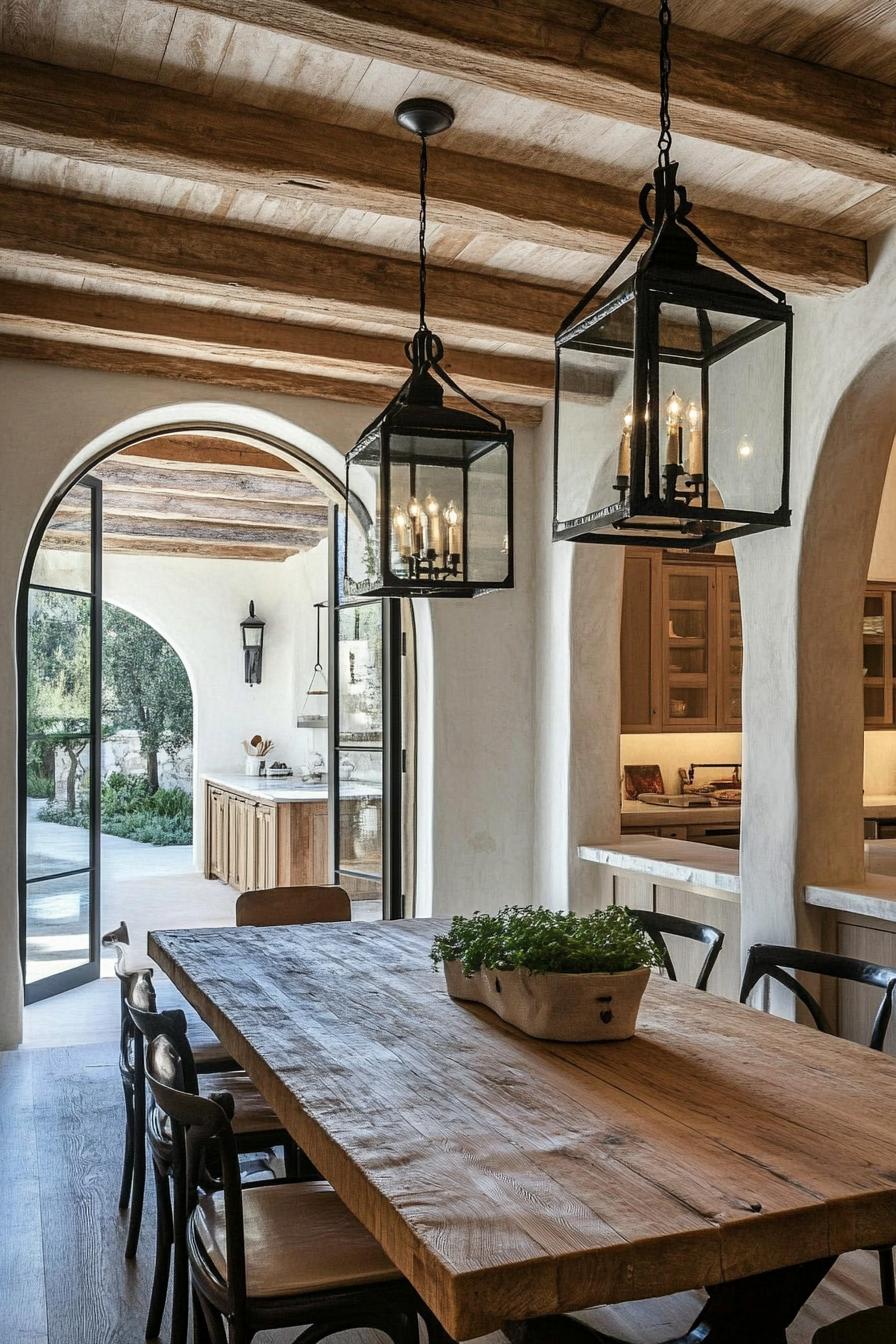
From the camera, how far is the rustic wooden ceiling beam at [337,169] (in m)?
2.86

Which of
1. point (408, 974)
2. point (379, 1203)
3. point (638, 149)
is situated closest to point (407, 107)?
point (638, 149)

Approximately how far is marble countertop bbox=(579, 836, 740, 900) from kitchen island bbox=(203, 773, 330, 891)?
2.75 m

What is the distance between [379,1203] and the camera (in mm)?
1502

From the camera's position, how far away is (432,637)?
18.1 ft

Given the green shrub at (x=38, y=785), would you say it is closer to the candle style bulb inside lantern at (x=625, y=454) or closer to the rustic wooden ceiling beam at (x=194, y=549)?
the candle style bulb inside lantern at (x=625, y=454)

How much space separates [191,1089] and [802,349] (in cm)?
312

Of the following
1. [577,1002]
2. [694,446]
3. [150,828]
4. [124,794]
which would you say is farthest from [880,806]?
[124,794]

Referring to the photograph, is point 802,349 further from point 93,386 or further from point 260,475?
point 260,475

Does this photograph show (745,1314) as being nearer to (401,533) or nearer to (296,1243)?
(296,1243)

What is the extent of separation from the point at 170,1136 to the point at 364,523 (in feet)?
5.17

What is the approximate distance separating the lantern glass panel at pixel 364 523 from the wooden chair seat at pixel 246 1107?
1244 mm

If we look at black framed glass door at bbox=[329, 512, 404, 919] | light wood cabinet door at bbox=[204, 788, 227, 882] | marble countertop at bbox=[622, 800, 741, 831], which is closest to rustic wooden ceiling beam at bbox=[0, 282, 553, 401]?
black framed glass door at bbox=[329, 512, 404, 919]

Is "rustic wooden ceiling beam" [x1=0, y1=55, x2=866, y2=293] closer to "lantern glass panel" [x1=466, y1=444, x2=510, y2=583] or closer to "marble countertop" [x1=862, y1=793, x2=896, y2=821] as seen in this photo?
"lantern glass panel" [x1=466, y1=444, x2=510, y2=583]

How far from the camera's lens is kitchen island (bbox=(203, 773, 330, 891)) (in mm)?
7781
